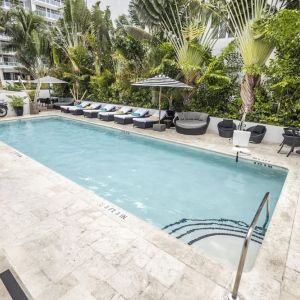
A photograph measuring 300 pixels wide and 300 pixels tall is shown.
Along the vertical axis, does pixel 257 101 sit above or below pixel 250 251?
above

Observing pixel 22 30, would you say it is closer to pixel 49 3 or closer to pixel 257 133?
pixel 257 133

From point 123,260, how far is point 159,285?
64 cm

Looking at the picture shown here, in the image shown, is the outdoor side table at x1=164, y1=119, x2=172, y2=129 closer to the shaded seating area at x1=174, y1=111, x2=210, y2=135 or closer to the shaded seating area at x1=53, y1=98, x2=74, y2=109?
the shaded seating area at x1=174, y1=111, x2=210, y2=135

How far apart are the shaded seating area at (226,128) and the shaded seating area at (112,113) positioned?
6194 mm

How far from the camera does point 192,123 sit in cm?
1114

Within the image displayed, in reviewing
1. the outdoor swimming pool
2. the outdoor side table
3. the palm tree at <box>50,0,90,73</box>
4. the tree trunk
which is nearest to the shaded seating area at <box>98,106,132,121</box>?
the outdoor swimming pool

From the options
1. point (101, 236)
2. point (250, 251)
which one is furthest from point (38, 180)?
point (250, 251)

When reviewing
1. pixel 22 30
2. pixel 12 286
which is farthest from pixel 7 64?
pixel 12 286

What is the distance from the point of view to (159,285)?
2.81m

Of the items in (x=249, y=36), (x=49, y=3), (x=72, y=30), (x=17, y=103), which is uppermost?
A: (x=49, y=3)

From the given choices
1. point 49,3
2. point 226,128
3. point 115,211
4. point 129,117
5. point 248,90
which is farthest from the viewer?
point 49,3

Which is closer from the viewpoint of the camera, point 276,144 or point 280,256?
point 280,256

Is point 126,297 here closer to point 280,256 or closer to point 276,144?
point 280,256

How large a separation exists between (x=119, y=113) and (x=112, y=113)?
44cm
